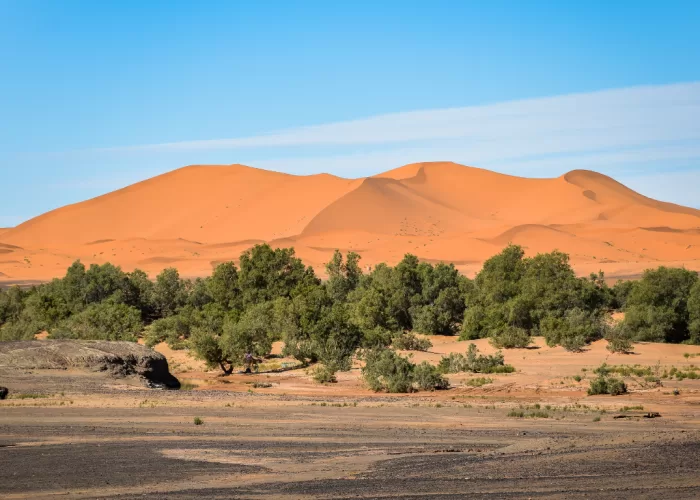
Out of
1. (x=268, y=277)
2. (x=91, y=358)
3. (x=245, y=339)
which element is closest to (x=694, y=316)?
(x=245, y=339)

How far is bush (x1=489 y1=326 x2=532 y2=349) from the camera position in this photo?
33781 mm

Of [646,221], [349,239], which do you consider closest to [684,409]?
[349,239]

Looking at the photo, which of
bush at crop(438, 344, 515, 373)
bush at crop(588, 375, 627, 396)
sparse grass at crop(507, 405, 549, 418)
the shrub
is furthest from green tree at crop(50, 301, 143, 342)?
sparse grass at crop(507, 405, 549, 418)

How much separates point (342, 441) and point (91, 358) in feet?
38.0

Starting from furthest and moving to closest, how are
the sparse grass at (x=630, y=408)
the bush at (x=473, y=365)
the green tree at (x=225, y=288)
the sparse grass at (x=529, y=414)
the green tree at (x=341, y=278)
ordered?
the green tree at (x=341, y=278), the green tree at (x=225, y=288), the bush at (x=473, y=365), the sparse grass at (x=630, y=408), the sparse grass at (x=529, y=414)

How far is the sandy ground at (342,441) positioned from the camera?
38.3 feet

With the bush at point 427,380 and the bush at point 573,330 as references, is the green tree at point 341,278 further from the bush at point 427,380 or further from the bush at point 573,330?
the bush at point 427,380

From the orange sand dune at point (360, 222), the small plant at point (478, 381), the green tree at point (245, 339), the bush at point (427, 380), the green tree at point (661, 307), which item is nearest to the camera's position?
the bush at point (427, 380)

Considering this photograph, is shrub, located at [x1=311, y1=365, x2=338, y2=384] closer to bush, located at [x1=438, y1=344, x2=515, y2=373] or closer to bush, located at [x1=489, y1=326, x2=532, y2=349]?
bush, located at [x1=438, y1=344, x2=515, y2=373]

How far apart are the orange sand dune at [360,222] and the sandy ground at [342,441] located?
51.1 m

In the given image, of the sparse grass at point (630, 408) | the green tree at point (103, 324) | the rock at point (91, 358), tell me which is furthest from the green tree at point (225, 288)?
the sparse grass at point (630, 408)

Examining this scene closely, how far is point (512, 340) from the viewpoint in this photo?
3372 cm

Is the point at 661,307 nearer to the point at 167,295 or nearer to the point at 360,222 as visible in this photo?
the point at 167,295

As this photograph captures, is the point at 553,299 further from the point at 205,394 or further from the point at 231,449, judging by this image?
the point at 231,449
